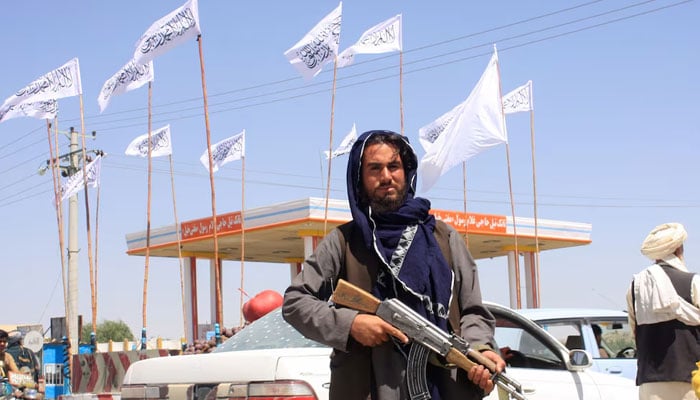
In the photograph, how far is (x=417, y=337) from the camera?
110 inches

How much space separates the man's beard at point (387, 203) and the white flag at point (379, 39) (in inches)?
677

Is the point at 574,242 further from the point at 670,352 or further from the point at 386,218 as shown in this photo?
the point at 386,218

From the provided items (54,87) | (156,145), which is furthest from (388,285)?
(156,145)

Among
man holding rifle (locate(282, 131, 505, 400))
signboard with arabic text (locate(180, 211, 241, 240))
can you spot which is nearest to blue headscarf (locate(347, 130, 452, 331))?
man holding rifle (locate(282, 131, 505, 400))

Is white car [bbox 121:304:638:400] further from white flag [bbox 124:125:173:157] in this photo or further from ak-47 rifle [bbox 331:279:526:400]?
white flag [bbox 124:125:173:157]

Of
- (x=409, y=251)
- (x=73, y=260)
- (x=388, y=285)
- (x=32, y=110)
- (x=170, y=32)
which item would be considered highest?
(x=170, y=32)

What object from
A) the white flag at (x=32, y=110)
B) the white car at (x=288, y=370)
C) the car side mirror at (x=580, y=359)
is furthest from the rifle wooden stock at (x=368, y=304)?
the white flag at (x=32, y=110)

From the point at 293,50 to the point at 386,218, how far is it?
1606cm

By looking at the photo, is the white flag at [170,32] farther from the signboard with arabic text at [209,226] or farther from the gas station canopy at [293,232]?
the signboard with arabic text at [209,226]

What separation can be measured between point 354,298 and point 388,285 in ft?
0.52

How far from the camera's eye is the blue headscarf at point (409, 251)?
9.55 feet

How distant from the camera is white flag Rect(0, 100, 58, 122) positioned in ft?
66.0

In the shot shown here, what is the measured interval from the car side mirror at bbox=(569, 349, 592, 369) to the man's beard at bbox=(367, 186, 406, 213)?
8.46ft

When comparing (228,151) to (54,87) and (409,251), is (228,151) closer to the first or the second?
(54,87)
